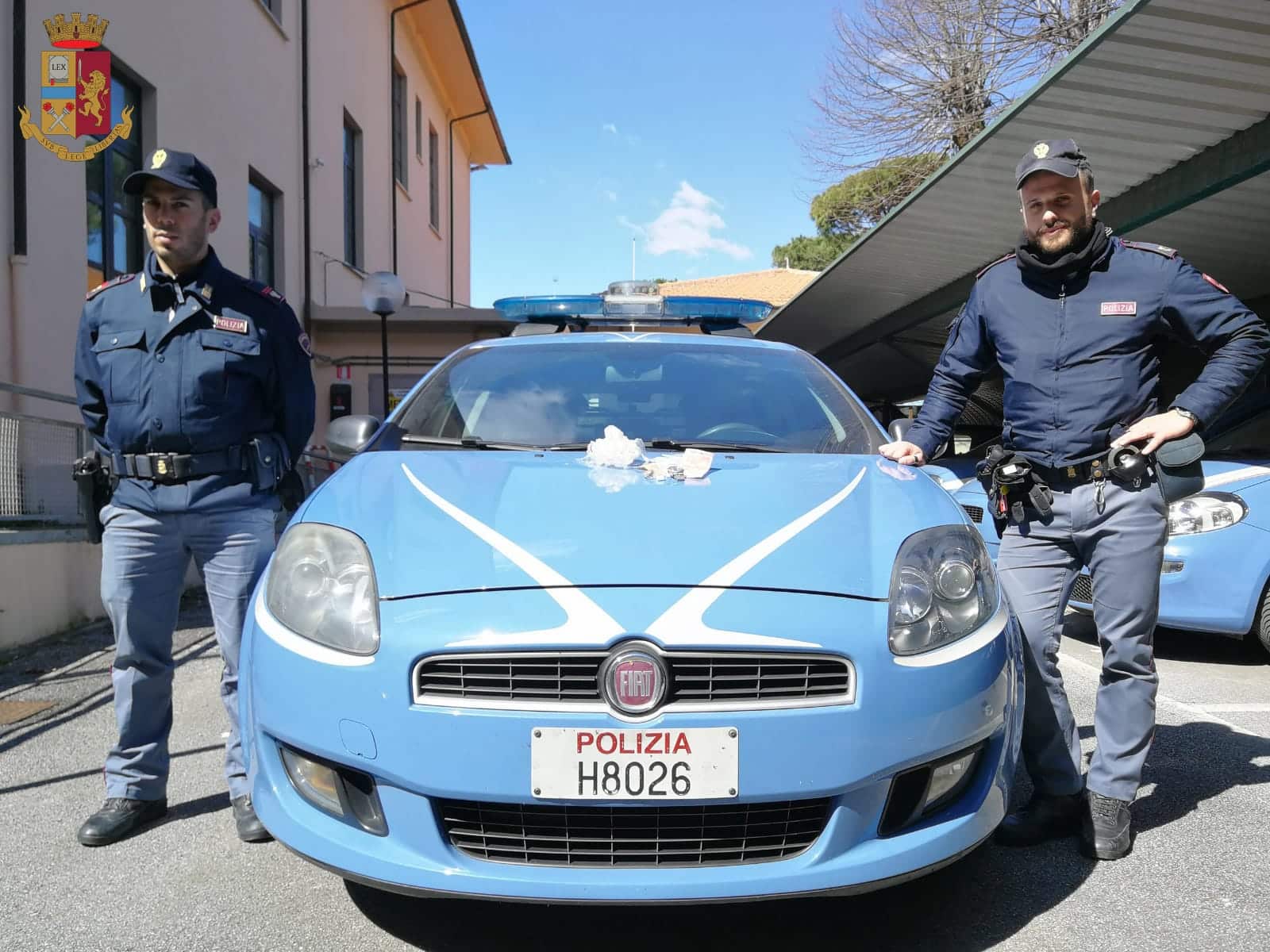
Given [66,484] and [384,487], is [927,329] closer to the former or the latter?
[66,484]

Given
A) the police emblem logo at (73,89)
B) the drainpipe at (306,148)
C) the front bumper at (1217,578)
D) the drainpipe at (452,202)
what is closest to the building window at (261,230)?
the drainpipe at (306,148)

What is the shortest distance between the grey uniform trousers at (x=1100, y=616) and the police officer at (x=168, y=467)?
6.88 ft

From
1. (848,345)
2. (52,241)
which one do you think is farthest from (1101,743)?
(848,345)

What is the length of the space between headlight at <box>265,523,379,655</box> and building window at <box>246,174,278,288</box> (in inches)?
400

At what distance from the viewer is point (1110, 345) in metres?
2.82

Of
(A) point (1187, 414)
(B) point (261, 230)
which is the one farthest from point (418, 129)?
(A) point (1187, 414)

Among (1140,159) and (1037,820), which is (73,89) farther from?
(1037,820)

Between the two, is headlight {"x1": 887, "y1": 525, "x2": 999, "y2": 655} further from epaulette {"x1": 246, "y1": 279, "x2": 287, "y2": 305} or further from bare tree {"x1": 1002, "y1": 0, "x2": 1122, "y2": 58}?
bare tree {"x1": 1002, "y1": 0, "x2": 1122, "y2": 58}

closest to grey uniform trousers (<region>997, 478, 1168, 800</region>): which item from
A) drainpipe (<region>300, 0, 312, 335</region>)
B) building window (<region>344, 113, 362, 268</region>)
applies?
drainpipe (<region>300, 0, 312, 335</region>)

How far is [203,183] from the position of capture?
3037mm

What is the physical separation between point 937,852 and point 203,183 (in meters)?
2.58

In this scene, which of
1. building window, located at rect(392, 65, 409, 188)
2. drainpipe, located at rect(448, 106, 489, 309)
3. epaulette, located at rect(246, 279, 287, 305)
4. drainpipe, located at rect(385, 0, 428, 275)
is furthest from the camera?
drainpipe, located at rect(448, 106, 489, 309)

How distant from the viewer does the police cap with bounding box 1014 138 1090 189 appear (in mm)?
2791

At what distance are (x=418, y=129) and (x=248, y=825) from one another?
801 inches
